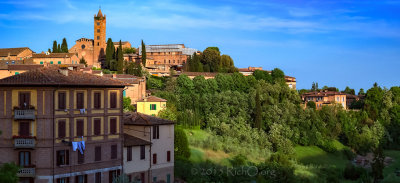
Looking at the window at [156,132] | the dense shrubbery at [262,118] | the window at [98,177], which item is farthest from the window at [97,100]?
the dense shrubbery at [262,118]

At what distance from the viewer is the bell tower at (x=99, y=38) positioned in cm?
9550

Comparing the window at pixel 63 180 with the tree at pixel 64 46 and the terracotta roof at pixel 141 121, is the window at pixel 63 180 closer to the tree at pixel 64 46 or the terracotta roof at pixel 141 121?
the terracotta roof at pixel 141 121

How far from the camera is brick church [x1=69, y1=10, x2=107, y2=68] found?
9531 centimetres

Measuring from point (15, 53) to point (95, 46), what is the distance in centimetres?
1991

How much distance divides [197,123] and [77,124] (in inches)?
1108

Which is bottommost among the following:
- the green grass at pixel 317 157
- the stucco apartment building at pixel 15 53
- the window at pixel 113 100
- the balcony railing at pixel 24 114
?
the green grass at pixel 317 157

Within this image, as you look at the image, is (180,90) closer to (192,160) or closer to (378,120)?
(192,160)

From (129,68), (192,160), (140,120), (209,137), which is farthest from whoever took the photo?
(129,68)

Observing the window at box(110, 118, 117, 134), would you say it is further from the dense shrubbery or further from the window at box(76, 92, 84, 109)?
the dense shrubbery

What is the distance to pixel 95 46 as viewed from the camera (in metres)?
95.8

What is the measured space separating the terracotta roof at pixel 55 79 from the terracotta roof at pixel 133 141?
157 inches

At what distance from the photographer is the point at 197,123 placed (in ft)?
191

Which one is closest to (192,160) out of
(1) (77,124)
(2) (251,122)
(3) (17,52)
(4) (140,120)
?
(4) (140,120)

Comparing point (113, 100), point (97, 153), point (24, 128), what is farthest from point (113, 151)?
point (24, 128)
